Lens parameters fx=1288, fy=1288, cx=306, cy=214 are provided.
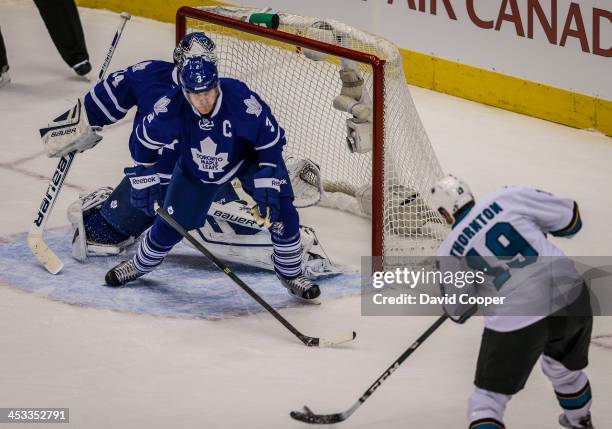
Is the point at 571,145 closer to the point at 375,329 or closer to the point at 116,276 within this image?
the point at 375,329

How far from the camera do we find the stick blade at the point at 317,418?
14.2 ft

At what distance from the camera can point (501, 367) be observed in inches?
154

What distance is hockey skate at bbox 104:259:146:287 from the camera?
17.7 feet

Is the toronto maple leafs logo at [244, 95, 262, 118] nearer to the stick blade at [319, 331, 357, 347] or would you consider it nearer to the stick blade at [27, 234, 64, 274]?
the stick blade at [319, 331, 357, 347]

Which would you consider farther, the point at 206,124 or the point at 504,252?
the point at 206,124

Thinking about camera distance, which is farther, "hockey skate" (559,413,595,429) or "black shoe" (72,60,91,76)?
"black shoe" (72,60,91,76)

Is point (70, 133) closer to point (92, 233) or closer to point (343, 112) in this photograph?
point (92, 233)

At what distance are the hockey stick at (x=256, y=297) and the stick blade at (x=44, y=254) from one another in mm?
741

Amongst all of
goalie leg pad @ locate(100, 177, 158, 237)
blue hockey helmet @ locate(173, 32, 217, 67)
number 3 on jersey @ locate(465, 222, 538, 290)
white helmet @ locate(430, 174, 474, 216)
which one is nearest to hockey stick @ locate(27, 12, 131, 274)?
goalie leg pad @ locate(100, 177, 158, 237)

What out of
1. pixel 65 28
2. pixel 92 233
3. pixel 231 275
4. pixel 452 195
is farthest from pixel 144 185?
pixel 65 28

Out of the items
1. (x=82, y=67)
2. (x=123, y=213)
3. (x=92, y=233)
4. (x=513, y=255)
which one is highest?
(x=513, y=255)

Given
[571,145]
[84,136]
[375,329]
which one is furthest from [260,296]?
[571,145]

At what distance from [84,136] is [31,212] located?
87 centimetres

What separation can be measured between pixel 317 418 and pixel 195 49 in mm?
1503
